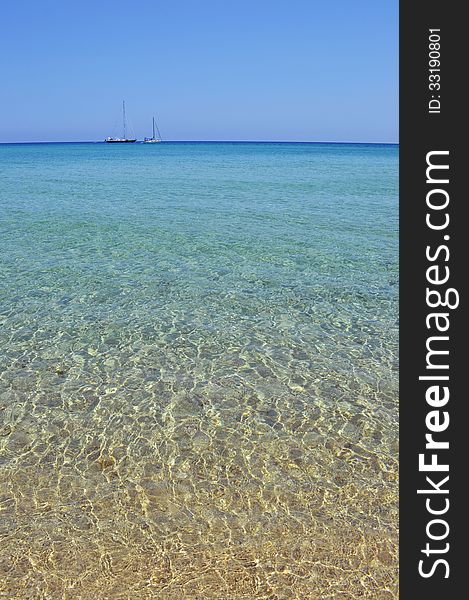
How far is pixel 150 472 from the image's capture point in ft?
14.9

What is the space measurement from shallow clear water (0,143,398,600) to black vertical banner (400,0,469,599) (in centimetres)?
102

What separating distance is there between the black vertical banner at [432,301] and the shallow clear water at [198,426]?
3.34ft

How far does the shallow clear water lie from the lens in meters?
3.59

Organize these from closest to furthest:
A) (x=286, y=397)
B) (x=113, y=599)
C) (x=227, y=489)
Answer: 1. (x=113, y=599)
2. (x=227, y=489)
3. (x=286, y=397)

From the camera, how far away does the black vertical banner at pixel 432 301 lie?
2.46 m

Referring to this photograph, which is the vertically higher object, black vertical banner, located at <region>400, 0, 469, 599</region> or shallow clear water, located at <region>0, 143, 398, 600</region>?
black vertical banner, located at <region>400, 0, 469, 599</region>

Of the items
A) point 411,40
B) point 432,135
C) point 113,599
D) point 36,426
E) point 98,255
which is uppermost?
point 411,40

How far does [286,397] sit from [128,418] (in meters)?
1.64

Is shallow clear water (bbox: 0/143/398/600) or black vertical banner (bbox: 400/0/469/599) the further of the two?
shallow clear water (bbox: 0/143/398/600)

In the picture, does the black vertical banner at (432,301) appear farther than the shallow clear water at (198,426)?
No

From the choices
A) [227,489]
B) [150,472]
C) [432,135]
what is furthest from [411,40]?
[150,472]

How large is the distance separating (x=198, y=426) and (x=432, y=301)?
323cm

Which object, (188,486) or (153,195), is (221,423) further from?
(153,195)

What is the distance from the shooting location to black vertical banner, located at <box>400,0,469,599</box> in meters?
2.46
